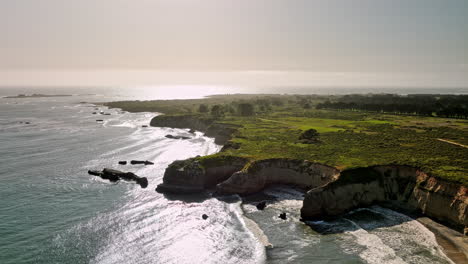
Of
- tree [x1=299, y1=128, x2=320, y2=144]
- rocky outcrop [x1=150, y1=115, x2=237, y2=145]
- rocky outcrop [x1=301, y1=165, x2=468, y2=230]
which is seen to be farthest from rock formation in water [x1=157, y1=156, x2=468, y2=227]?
rocky outcrop [x1=150, y1=115, x2=237, y2=145]

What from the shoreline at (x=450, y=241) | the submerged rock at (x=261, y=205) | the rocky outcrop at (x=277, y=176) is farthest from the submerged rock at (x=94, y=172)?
the shoreline at (x=450, y=241)

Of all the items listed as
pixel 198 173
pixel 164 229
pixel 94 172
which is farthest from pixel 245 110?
pixel 164 229

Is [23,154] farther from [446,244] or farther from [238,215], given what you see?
[446,244]

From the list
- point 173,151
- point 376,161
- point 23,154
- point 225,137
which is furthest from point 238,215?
point 23,154

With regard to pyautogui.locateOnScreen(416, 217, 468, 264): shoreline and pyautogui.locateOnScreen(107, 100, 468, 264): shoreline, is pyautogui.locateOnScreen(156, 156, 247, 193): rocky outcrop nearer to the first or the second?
pyautogui.locateOnScreen(107, 100, 468, 264): shoreline

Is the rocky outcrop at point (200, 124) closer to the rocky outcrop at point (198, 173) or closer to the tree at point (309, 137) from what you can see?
the tree at point (309, 137)

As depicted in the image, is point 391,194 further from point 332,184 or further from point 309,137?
point 309,137
